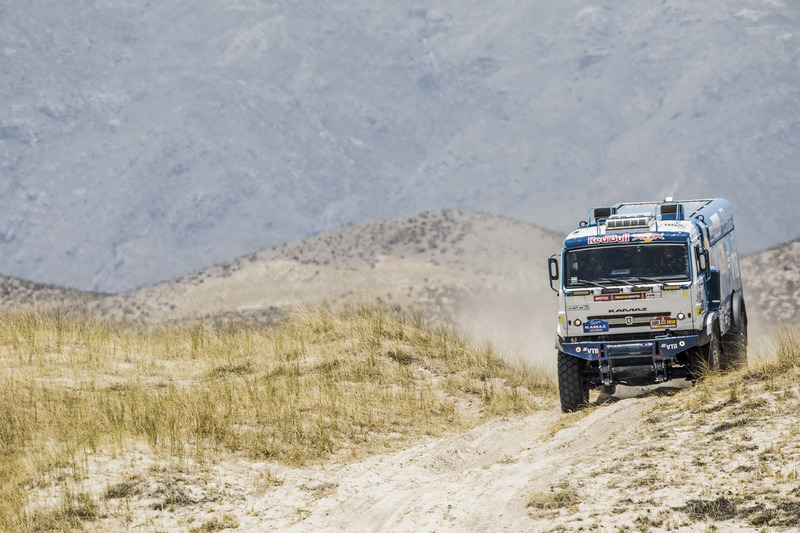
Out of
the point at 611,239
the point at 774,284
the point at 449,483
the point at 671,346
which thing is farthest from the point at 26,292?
the point at 449,483

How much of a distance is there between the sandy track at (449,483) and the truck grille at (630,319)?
134 cm

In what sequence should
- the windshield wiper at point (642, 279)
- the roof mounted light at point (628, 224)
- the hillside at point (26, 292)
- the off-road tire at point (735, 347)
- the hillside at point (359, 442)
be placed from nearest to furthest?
the hillside at point (359, 442) < the windshield wiper at point (642, 279) < the roof mounted light at point (628, 224) < the off-road tire at point (735, 347) < the hillside at point (26, 292)

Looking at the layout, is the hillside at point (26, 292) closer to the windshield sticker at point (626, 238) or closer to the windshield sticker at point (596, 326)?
the windshield sticker at point (626, 238)

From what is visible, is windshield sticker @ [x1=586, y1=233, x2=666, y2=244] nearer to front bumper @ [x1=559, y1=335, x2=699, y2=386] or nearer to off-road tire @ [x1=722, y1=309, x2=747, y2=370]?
front bumper @ [x1=559, y1=335, x2=699, y2=386]

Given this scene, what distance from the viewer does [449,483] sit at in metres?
13.0

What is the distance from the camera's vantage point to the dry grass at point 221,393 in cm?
1322

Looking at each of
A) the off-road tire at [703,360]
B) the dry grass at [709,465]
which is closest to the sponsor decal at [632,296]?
the off-road tire at [703,360]

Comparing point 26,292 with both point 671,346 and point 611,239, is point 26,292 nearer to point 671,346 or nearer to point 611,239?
point 611,239

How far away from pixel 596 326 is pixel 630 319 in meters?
0.53

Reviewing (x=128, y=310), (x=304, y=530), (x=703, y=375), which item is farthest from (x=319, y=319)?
(x=128, y=310)

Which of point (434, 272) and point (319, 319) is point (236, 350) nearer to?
point (319, 319)

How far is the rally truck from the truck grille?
0.02 metres

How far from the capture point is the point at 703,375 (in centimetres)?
1717

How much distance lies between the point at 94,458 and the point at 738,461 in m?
7.31
